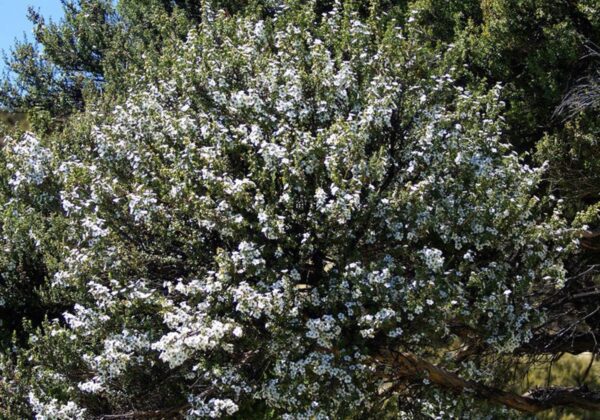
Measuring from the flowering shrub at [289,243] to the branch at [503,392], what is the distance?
0.57ft

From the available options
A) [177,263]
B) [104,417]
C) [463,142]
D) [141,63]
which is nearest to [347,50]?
[463,142]

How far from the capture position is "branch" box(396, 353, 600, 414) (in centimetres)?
767

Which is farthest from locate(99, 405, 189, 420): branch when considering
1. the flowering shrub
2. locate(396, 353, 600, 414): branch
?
locate(396, 353, 600, 414): branch

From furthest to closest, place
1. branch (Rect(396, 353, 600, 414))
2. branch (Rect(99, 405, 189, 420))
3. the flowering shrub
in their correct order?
branch (Rect(396, 353, 600, 414))
branch (Rect(99, 405, 189, 420))
the flowering shrub

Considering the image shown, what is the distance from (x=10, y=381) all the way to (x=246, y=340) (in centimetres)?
287

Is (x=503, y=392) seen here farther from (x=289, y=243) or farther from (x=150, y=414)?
(x=150, y=414)

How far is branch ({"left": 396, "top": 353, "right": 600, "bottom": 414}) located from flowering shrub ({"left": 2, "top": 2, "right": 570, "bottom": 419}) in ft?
0.57

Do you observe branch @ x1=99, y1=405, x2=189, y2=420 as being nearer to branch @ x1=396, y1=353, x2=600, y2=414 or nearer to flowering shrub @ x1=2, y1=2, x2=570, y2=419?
flowering shrub @ x1=2, y1=2, x2=570, y2=419

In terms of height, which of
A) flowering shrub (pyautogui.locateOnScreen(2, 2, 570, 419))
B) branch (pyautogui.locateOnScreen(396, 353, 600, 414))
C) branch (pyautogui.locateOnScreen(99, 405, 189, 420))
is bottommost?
branch (pyautogui.locateOnScreen(396, 353, 600, 414))

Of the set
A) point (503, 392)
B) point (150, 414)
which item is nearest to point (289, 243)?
point (150, 414)

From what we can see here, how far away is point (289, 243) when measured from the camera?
22.2 ft

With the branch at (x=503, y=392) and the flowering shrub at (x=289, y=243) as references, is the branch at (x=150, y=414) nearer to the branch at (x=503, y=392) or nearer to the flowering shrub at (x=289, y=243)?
the flowering shrub at (x=289, y=243)

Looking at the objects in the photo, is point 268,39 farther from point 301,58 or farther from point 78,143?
point 78,143

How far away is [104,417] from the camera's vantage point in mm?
7125
